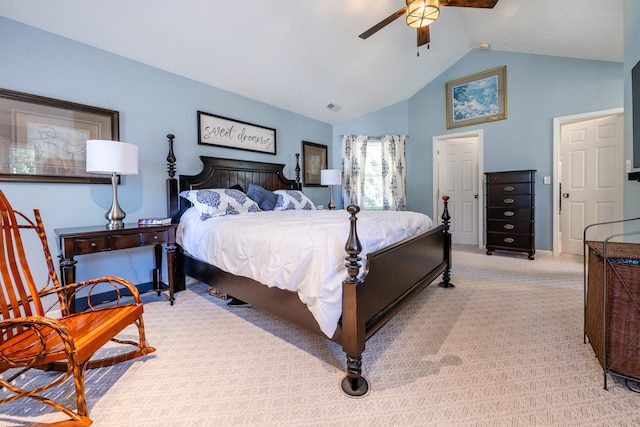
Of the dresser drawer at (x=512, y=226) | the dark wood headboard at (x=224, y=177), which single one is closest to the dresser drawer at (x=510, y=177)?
the dresser drawer at (x=512, y=226)

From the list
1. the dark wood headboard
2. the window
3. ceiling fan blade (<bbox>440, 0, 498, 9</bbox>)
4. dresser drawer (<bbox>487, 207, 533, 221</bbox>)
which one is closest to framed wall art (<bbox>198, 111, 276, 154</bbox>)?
the dark wood headboard

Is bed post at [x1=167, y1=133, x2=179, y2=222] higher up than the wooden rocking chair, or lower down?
higher up

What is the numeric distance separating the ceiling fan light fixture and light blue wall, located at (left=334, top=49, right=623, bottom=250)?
2637 mm

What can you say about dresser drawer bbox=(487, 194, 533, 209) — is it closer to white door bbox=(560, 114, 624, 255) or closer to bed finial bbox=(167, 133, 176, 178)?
white door bbox=(560, 114, 624, 255)

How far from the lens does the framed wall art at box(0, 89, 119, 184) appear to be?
2.19 metres

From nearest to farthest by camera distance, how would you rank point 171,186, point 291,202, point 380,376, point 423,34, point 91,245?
point 380,376 < point 91,245 < point 423,34 < point 171,186 < point 291,202

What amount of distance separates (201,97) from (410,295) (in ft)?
10.7

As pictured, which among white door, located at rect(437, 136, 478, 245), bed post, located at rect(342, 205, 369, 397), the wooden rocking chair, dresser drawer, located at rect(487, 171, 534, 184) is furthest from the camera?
white door, located at rect(437, 136, 478, 245)

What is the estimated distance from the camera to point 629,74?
83.3 inches

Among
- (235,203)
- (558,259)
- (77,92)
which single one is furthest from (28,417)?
(558,259)

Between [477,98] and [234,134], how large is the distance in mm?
4015

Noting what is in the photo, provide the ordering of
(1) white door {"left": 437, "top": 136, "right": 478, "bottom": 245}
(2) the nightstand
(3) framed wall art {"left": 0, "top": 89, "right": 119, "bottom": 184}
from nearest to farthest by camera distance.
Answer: (2) the nightstand
(3) framed wall art {"left": 0, "top": 89, "right": 119, "bottom": 184}
(1) white door {"left": 437, "top": 136, "right": 478, "bottom": 245}

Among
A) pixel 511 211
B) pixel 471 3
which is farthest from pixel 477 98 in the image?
pixel 471 3

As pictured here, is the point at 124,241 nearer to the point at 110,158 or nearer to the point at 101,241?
the point at 101,241
